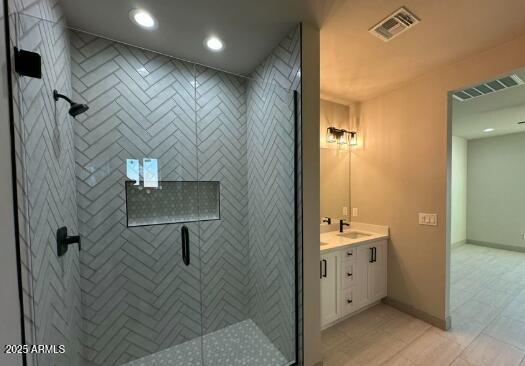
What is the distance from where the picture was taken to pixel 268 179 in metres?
2.10

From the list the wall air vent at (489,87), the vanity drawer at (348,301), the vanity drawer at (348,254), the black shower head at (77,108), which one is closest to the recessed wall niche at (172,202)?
the black shower head at (77,108)

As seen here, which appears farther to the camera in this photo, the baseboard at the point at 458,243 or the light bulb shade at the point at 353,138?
the baseboard at the point at 458,243

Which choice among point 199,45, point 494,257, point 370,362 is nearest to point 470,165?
point 494,257

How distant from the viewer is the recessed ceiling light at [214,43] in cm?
176

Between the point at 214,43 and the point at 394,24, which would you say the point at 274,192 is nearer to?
the point at 214,43

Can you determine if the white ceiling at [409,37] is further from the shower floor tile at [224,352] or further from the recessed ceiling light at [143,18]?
the shower floor tile at [224,352]

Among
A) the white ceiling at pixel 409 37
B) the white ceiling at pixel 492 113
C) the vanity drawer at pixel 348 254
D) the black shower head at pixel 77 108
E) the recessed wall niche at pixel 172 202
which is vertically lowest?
the vanity drawer at pixel 348 254

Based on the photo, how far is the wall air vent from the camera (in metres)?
2.21

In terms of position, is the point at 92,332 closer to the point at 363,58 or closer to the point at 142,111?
the point at 142,111

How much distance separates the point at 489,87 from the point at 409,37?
1.56 metres

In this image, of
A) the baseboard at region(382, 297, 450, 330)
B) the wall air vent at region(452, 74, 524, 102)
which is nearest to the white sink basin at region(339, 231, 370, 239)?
the baseboard at region(382, 297, 450, 330)

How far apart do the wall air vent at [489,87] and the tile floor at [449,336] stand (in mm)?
2430

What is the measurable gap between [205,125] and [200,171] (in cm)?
49

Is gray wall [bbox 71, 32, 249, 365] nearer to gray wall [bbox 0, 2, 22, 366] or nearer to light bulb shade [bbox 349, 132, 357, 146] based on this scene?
gray wall [bbox 0, 2, 22, 366]
